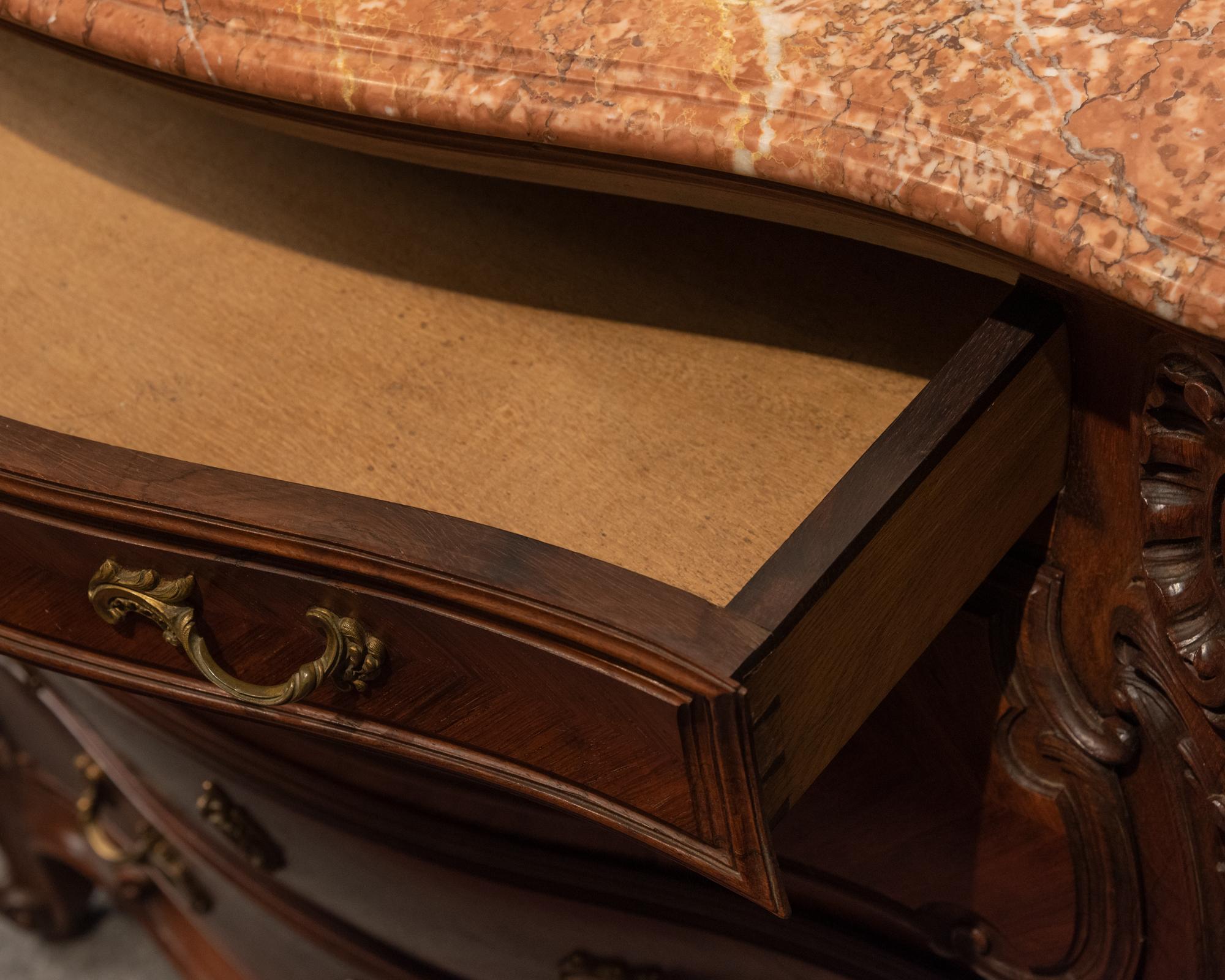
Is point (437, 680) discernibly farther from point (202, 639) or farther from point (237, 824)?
point (237, 824)

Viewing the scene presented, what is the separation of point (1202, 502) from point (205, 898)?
78 centimetres

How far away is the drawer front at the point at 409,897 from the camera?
0.71 metres

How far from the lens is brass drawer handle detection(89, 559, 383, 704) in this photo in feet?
1.51

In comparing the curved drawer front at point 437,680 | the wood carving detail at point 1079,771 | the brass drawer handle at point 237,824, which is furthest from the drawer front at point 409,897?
the curved drawer front at point 437,680

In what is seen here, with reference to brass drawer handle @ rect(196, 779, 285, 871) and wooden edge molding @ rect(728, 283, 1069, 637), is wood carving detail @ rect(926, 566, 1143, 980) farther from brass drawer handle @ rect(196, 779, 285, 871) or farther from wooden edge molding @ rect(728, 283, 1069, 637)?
brass drawer handle @ rect(196, 779, 285, 871)

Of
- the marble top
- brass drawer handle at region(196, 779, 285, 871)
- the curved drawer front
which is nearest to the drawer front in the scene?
brass drawer handle at region(196, 779, 285, 871)

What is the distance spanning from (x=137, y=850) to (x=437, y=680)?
640mm

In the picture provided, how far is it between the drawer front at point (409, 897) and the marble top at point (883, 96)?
17.6 inches

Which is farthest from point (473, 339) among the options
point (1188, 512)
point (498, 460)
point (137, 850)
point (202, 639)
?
point (137, 850)

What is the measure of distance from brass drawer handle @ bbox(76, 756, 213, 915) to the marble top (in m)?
0.64

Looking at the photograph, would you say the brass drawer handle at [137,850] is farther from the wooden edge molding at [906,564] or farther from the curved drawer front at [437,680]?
the wooden edge molding at [906,564]

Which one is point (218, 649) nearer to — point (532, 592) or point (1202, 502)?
point (532, 592)

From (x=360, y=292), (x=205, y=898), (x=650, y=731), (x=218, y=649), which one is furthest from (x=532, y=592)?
(x=205, y=898)

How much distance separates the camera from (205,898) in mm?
955
